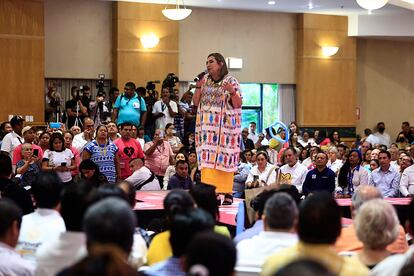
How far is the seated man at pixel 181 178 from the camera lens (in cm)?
→ 973

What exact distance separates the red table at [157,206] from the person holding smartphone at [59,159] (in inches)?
33.1

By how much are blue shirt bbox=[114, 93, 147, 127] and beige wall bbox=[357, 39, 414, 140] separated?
8828mm

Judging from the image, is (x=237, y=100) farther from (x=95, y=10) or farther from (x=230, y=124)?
(x=95, y=10)

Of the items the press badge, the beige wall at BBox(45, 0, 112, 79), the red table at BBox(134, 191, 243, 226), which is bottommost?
the red table at BBox(134, 191, 243, 226)

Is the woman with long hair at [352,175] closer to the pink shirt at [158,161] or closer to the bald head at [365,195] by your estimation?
the pink shirt at [158,161]

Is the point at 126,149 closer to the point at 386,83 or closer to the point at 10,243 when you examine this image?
the point at 10,243

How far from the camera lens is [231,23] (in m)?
19.0

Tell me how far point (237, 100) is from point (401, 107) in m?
14.3

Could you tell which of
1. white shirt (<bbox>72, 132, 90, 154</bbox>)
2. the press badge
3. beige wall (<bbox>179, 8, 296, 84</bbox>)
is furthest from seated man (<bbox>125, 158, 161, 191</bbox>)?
beige wall (<bbox>179, 8, 296, 84</bbox>)

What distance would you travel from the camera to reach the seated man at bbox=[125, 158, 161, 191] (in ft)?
33.1

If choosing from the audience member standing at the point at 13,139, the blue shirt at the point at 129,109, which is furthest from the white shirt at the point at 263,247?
the blue shirt at the point at 129,109

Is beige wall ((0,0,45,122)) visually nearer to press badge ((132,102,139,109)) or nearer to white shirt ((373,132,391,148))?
press badge ((132,102,139,109))

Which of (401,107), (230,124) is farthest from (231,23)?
(230,124)

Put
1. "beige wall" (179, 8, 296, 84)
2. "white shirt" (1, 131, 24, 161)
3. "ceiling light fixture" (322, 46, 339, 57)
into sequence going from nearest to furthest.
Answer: "white shirt" (1, 131, 24, 161)
"beige wall" (179, 8, 296, 84)
"ceiling light fixture" (322, 46, 339, 57)
